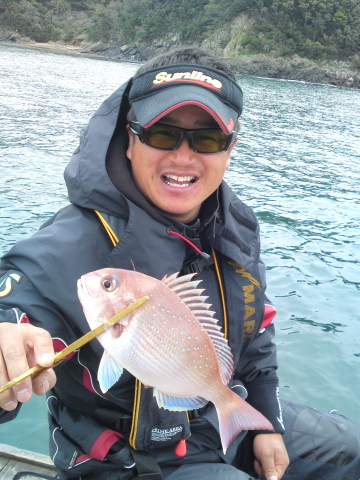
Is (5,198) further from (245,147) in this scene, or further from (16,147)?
(245,147)

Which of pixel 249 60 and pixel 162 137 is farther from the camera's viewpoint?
pixel 249 60

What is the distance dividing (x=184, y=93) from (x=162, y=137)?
28 centimetres

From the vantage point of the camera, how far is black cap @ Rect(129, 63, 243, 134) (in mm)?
2494

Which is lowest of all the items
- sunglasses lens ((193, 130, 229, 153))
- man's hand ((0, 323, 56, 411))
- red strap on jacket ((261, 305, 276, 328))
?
red strap on jacket ((261, 305, 276, 328))

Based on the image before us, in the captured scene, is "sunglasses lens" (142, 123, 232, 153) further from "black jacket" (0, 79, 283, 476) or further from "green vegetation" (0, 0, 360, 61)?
"green vegetation" (0, 0, 360, 61)

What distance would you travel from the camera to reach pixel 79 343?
1551 mm

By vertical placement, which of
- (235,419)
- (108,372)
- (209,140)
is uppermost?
(209,140)

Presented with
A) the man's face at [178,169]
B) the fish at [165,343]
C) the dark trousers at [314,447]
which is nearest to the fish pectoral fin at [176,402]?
the fish at [165,343]

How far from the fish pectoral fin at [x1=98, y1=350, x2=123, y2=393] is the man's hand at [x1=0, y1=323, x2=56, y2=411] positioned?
0.19 meters

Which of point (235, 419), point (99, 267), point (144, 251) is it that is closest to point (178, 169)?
point (144, 251)

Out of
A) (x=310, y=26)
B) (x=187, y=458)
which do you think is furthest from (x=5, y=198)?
(x=310, y=26)

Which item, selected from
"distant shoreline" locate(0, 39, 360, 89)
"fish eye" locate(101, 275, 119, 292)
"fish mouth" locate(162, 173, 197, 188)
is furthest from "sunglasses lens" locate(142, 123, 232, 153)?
"distant shoreline" locate(0, 39, 360, 89)

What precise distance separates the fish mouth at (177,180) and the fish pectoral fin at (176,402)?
1238mm

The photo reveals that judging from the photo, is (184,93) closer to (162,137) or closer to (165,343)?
(162,137)
